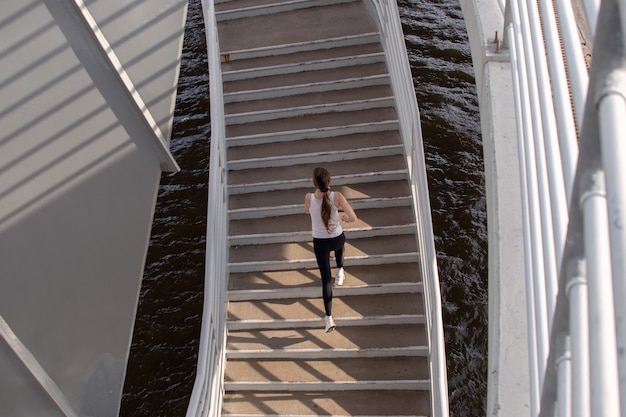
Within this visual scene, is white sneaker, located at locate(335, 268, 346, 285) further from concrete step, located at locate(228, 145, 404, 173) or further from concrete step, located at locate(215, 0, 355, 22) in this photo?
concrete step, located at locate(215, 0, 355, 22)

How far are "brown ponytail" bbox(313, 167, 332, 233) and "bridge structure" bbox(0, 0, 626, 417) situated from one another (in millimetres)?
825

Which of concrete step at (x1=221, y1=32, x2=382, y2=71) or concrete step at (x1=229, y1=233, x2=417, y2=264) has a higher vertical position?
concrete step at (x1=221, y1=32, x2=382, y2=71)

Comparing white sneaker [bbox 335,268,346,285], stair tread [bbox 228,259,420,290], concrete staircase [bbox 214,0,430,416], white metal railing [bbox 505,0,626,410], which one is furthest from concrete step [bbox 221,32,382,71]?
white metal railing [bbox 505,0,626,410]

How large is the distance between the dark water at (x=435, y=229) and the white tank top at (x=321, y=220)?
2839 millimetres

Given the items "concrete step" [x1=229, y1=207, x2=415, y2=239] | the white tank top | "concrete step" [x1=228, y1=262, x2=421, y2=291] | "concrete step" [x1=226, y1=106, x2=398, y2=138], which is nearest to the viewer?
the white tank top


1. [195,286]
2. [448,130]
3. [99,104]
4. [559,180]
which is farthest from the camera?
[448,130]

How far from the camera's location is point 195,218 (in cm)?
1061

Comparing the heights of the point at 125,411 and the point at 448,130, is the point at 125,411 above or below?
below

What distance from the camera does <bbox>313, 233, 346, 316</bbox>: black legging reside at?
677cm

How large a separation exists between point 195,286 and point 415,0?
6.66 meters

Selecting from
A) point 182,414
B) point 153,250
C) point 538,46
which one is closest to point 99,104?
point 538,46

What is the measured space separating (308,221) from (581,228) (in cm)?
565

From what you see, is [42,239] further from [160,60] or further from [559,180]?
[559,180]

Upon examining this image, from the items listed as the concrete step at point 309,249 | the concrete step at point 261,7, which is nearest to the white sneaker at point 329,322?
the concrete step at point 309,249
